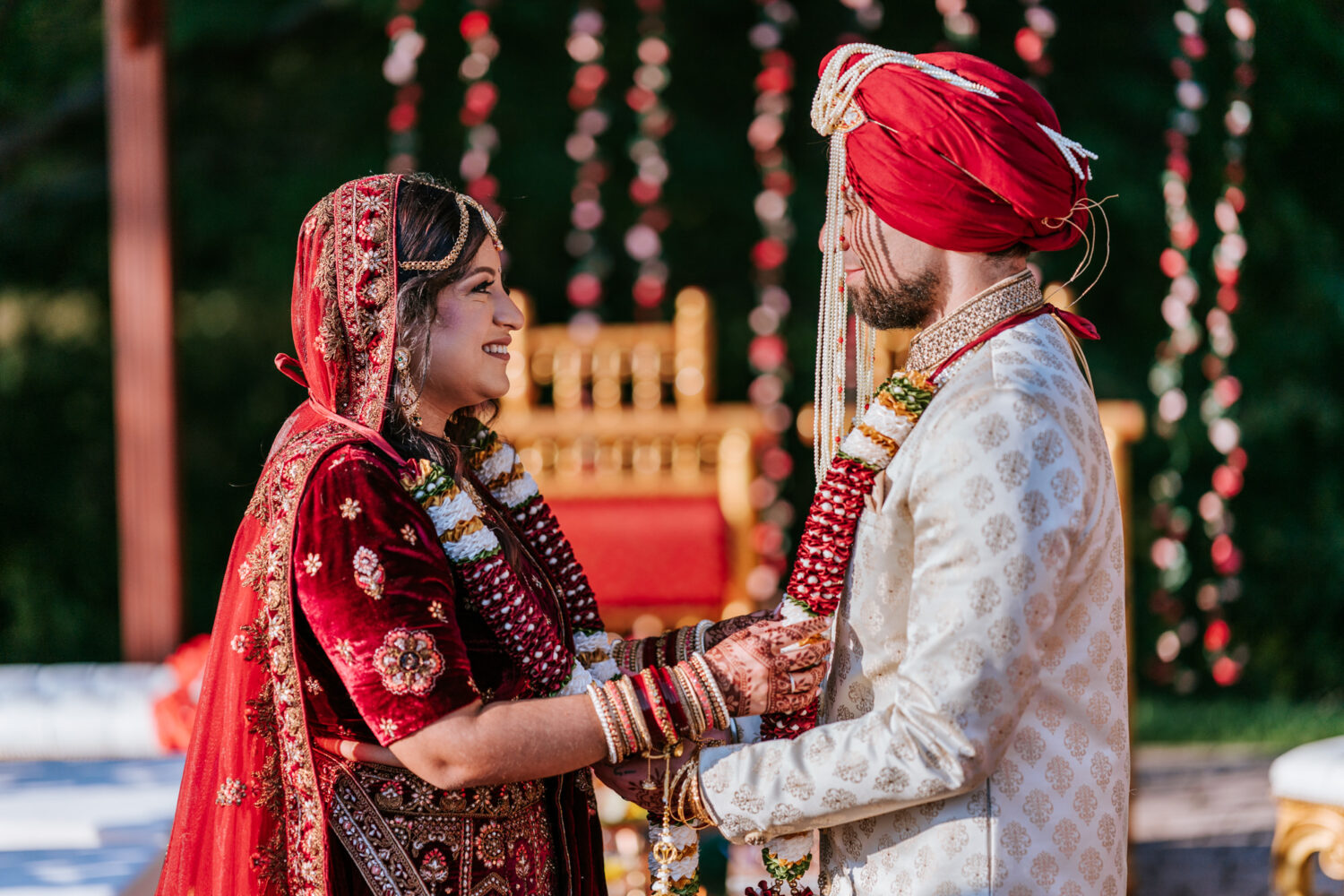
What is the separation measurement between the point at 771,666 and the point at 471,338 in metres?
0.63

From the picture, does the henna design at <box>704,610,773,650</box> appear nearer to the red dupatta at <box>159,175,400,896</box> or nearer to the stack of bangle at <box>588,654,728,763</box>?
the stack of bangle at <box>588,654,728,763</box>

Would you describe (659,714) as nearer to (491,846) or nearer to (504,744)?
(504,744)

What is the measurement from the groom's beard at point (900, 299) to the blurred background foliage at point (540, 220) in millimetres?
6072

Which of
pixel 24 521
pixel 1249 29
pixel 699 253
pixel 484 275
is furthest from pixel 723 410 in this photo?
pixel 24 521

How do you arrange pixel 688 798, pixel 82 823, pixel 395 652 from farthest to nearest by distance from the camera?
pixel 82 823
pixel 688 798
pixel 395 652

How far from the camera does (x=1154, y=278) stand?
8102 mm

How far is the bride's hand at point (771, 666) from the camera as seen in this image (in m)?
1.73

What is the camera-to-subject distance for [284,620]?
169cm

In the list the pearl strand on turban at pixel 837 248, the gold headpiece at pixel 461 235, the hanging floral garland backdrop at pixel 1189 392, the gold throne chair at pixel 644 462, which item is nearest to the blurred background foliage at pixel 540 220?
the hanging floral garland backdrop at pixel 1189 392


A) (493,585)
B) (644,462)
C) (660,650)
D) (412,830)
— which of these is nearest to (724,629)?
(660,650)

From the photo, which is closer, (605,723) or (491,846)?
(605,723)

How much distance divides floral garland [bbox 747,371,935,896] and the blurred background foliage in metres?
6.24

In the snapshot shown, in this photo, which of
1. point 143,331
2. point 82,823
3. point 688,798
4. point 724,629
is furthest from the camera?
point 143,331

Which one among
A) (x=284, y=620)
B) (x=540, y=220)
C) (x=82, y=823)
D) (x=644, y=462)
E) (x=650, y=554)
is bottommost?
(x=82, y=823)
